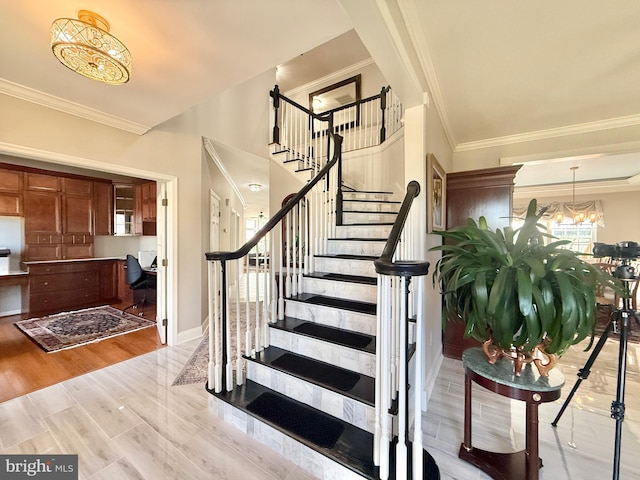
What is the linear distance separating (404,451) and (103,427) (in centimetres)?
206

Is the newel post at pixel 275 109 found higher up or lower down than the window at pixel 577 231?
higher up

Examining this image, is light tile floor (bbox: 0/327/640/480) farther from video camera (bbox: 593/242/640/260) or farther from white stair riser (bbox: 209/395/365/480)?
video camera (bbox: 593/242/640/260)

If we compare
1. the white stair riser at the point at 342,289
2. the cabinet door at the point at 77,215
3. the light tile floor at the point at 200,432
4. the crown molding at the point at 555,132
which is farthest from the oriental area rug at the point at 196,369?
the cabinet door at the point at 77,215

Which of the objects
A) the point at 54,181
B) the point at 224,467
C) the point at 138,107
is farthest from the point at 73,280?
the point at 224,467

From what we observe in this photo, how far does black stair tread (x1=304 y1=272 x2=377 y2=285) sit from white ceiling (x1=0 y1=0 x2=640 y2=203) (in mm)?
1732

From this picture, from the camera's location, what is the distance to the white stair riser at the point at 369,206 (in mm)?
3670

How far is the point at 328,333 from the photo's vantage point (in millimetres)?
2066

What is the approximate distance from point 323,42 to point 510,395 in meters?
2.20

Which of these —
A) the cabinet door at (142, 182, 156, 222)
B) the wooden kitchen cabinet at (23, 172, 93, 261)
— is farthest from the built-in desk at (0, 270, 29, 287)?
the cabinet door at (142, 182, 156, 222)

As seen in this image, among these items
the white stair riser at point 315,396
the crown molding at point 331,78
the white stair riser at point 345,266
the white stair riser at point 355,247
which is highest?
the crown molding at point 331,78

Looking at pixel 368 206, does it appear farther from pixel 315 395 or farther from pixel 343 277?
pixel 315 395

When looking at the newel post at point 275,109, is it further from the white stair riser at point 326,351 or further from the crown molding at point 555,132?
the white stair riser at point 326,351

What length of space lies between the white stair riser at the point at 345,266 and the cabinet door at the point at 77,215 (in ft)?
16.4

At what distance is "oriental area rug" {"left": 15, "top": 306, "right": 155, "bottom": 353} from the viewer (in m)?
3.27
